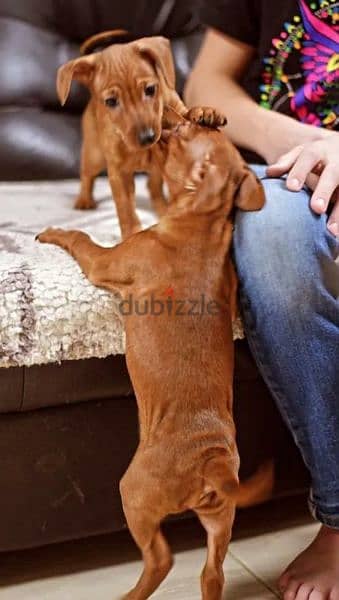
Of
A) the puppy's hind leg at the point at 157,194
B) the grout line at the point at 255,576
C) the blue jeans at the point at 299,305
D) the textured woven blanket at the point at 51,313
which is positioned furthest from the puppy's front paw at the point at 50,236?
the grout line at the point at 255,576

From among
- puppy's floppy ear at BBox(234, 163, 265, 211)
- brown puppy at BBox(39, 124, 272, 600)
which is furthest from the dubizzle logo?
puppy's floppy ear at BBox(234, 163, 265, 211)

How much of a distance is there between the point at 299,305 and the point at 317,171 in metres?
0.19

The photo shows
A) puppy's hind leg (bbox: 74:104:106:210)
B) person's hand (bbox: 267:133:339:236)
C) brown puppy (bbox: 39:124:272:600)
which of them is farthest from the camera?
puppy's hind leg (bbox: 74:104:106:210)

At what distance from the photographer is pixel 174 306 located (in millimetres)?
985

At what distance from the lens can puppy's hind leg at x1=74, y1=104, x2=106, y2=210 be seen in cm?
142

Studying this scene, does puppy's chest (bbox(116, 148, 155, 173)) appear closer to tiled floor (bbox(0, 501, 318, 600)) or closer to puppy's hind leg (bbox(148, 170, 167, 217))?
puppy's hind leg (bbox(148, 170, 167, 217))

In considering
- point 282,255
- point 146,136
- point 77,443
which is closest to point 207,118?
point 146,136

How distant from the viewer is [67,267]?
3.63ft

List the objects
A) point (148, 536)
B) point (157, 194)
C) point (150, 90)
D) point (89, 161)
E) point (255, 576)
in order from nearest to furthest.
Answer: point (148, 536) < point (150, 90) < point (255, 576) < point (157, 194) < point (89, 161)

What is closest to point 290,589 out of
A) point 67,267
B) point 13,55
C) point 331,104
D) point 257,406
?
point 257,406

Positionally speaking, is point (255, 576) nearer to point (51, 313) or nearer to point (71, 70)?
point (51, 313)

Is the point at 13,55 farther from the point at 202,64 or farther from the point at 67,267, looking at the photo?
the point at 67,267

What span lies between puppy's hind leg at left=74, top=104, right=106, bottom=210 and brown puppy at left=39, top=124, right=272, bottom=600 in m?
0.42

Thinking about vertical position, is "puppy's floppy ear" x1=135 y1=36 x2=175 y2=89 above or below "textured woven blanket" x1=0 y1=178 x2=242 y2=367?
above
